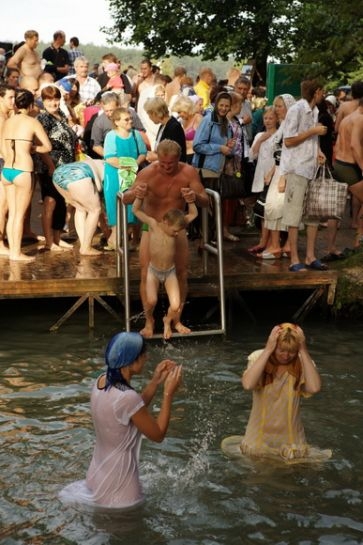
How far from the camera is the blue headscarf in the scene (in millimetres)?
6855

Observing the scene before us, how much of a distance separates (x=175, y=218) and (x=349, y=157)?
4.05m

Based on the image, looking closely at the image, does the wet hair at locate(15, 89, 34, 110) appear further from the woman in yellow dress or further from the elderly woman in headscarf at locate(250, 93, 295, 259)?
the woman in yellow dress

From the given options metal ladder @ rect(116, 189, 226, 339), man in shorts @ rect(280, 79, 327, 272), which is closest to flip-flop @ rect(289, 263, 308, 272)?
man in shorts @ rect(280, 79, 327, 272)

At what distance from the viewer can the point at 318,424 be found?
972 centimetres

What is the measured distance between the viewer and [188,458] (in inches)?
345

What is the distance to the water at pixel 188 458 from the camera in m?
7.45

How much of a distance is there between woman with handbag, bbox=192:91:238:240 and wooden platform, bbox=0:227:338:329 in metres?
1.07

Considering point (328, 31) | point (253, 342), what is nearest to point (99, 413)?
point (253, 342)

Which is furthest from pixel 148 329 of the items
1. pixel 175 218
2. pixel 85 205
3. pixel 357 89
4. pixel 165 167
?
pixel 357 89

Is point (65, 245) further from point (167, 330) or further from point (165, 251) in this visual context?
point (165, 251)

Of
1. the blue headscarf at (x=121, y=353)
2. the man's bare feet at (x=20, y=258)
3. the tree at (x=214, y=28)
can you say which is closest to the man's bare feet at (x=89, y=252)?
the man's bare feet at (x=20, y=258)

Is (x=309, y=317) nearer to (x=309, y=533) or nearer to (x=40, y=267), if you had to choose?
(x=40, y=267)

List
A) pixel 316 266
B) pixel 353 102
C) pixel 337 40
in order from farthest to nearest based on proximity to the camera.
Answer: pixel 353 102
pixel 316 266
pixel 337 40

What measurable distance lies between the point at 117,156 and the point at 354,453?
5.50 m
